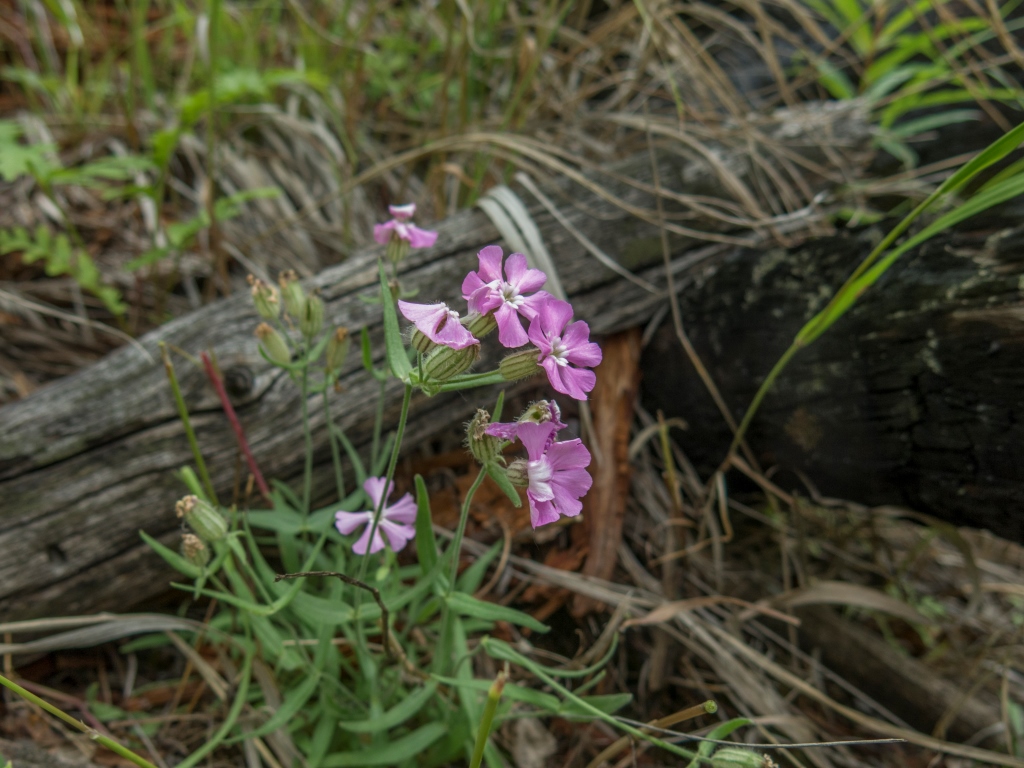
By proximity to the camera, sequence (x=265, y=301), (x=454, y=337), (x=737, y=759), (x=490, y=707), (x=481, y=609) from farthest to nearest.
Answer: (x=265, y=301), (x=481, y=609), (x=737, y=759), (x=454, y=337), (x=490, y=707)

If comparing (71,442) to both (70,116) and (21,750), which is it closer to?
(21,750)

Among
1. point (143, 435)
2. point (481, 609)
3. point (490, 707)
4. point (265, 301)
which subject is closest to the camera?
point (490, 707)

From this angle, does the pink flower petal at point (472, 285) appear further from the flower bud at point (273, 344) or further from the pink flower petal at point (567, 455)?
the flower bud at point (273, 344)

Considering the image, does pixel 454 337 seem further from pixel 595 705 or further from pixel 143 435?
pixel 143 435

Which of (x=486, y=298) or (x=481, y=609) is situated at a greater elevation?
(x=486, y=298)

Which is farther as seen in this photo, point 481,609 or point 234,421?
point 234,421

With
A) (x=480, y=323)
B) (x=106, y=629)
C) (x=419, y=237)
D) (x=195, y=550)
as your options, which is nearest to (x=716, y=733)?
(x=480, y=323)
